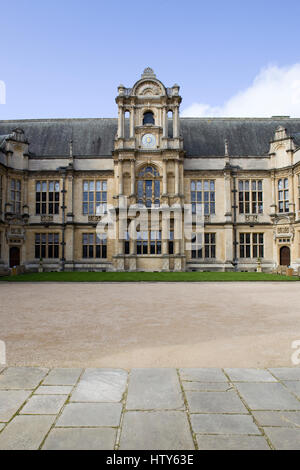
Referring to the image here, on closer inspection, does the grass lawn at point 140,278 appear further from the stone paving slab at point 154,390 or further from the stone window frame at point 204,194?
the stone paving slab at point 154,390

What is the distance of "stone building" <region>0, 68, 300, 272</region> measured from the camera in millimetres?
30891

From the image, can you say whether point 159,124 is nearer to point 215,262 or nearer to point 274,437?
point 215,262

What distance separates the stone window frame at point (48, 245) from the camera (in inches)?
1287

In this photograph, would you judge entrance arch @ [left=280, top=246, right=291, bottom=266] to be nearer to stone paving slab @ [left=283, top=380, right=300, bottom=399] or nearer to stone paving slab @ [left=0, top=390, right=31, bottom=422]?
stone paving slab @ [left=283, top=380, right=300, bottom=399]

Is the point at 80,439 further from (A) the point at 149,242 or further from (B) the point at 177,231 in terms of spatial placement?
(A) the point at 149,242

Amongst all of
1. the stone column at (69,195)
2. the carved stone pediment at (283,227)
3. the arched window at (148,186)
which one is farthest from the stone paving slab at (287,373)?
the stone column at (69,195)

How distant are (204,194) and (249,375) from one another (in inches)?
1174

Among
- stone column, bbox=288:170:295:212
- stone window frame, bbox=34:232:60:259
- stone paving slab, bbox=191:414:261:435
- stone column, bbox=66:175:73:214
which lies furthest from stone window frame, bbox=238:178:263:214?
stone paving slab, bbox=191:414:261:435

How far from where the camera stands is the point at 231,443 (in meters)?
2.64

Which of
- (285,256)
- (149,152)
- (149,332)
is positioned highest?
(149,152)

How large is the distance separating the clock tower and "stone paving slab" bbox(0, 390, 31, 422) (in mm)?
26535

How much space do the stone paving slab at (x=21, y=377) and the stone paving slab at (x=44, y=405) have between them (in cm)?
41

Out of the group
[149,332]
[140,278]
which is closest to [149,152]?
[140,278]
